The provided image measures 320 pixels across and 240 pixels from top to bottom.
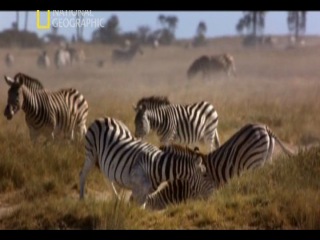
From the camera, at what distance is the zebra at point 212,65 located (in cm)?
1086

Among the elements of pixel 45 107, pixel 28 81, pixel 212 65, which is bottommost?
pixel 45 107

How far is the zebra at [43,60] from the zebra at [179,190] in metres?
2.80

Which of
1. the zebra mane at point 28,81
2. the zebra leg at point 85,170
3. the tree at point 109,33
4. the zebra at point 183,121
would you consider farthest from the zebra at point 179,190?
the zebra mane at point 28,81

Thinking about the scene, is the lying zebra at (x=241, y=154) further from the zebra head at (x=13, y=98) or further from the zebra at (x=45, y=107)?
the zebra head at (x=13, y=98)

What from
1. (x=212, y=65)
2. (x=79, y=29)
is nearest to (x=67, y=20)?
(x=79, y=29)

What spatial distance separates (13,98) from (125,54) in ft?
5.87

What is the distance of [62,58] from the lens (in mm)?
9859

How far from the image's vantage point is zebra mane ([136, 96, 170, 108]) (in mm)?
9438

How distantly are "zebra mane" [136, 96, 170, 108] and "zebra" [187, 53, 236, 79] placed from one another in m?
0.87

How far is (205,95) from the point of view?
1070cm

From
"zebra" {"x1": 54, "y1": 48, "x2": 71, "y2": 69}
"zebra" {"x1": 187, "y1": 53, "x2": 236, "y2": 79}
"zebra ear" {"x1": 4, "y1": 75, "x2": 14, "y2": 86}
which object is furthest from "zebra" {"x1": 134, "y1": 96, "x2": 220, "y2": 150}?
"zebra ear" {"x1": 4, "y1": 75, "x2": 14, "y2": 86}

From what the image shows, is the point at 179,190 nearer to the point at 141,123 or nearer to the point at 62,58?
the point at 141,123

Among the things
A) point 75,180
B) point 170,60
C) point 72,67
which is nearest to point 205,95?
point 170,60
